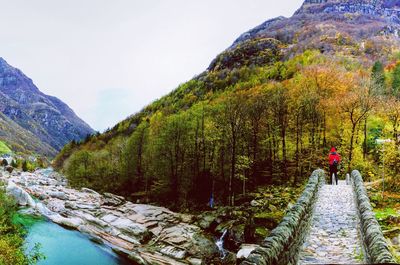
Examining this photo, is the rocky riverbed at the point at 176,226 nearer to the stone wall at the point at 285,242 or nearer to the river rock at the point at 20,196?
the river rock at the point at 20,196

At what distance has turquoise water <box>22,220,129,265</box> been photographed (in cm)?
4028

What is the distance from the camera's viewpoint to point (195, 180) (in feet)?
217

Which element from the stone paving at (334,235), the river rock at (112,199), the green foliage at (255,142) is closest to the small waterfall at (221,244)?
the green foliage at (255,142)

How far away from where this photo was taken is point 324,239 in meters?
14.2

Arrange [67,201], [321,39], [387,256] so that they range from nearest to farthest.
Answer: [387,256]
[67,201]
[321,39]

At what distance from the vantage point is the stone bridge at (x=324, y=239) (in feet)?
31.7

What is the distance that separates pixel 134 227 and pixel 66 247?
398 inches

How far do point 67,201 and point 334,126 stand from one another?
174 feet

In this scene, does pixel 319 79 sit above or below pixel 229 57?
below

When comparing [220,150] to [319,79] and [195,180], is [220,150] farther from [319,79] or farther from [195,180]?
[319,79]

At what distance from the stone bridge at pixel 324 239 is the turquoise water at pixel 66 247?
29734 millimetres

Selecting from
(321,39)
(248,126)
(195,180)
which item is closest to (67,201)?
(195,180)

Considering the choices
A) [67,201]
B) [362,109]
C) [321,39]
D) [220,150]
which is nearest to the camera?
[362,109]

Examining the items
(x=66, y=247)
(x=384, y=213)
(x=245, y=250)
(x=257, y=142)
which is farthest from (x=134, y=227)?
(x=384, y=213)
